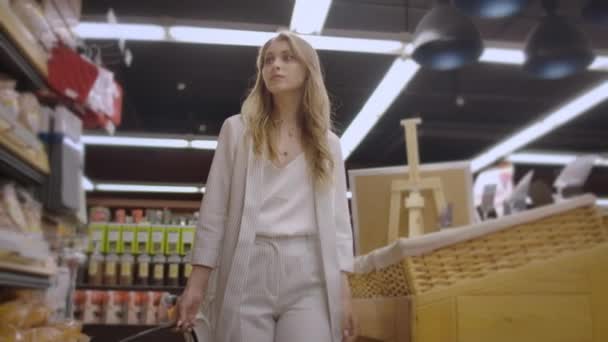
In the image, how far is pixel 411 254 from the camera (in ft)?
4.18

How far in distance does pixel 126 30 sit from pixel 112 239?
1.38 meters

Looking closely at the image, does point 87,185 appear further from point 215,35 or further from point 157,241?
point 215,35

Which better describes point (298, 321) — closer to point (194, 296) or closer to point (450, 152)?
point (194, 296)

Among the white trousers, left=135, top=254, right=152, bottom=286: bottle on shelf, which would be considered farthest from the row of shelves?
left=135, top=254, right=152, bottom=286: bottle on shelf

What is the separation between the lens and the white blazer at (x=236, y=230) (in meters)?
1.22

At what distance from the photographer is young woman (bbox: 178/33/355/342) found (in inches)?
48.1

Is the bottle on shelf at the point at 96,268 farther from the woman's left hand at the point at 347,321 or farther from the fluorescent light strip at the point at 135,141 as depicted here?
the woman's left hand at the point at 347,321

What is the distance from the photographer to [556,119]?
5.34 meters

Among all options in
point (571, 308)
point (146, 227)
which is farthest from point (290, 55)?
point (146, 227)

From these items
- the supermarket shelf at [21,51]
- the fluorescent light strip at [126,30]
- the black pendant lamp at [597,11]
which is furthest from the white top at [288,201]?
the black pendant lamp at [597,11]

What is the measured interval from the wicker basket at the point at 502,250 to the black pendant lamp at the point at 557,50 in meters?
2.48

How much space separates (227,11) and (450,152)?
542 cm

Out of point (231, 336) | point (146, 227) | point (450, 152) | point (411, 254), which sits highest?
point (450, 152)

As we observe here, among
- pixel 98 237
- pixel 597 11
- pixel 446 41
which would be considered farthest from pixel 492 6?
pixel 98 237
